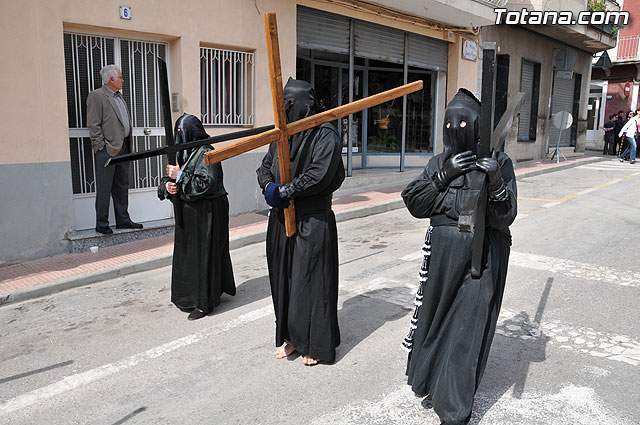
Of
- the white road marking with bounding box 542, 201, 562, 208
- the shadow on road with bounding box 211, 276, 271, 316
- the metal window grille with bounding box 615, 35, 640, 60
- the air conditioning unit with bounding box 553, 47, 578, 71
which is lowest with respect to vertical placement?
the shadow on road with bounding box 211, 276, 271, 316

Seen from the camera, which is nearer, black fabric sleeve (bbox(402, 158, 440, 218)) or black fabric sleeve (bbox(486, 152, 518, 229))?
black fabric sleeve (bbox(486, 152, 518, 229))

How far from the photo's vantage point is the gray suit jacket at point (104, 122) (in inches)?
273

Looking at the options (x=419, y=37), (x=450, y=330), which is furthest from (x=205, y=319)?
(x=419, y=37)

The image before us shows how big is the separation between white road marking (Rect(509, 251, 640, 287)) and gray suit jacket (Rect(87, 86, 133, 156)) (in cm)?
520

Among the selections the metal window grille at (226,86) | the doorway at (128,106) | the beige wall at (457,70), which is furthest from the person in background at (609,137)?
the doorway at (128,106)

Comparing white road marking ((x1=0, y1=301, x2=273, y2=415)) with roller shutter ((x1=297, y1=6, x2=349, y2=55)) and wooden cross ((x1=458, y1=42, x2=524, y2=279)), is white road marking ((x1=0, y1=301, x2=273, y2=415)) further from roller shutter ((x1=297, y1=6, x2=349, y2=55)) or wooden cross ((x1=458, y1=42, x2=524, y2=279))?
roller shutter ((x1=297, y1=6, x2=349, y2=55))

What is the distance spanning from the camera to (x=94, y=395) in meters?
3.44

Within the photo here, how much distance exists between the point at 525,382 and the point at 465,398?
91 centimetres

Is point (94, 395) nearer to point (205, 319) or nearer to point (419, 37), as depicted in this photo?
point (205, 319)

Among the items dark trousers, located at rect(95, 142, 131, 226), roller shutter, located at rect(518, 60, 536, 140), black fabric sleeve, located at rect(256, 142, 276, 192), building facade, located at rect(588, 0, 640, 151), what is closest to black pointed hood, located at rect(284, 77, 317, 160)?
black fabric sleeve, located at rect(256, 142, 276, 192)

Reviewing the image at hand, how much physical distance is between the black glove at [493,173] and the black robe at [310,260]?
1.25m

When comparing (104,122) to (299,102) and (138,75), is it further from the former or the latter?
(299,102)

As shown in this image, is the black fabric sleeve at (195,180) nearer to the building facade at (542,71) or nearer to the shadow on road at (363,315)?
the shadow on road at (363,315)

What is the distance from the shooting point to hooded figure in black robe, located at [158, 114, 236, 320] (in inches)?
181
